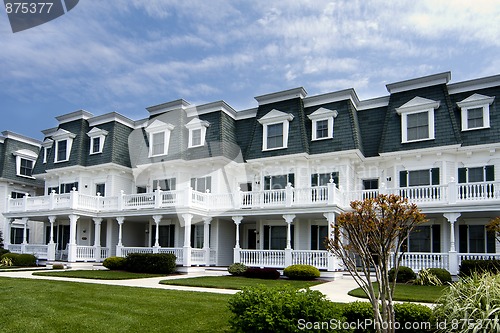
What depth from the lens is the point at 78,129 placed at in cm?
3244

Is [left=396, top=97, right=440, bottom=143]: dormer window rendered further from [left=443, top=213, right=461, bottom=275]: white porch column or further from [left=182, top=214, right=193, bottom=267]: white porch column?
[left=182, top=214, right=193, bottom=267]: white porch column

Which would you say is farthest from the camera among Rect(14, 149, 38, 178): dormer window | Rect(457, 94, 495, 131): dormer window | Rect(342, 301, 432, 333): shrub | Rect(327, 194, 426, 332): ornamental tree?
Rect(14, 149, 38, 178): dormer window

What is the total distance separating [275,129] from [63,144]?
16.3m

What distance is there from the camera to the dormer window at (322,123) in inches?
994

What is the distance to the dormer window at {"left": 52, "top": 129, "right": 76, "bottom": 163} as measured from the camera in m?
32.1

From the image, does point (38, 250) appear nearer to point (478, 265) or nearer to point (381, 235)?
point (478, 265)

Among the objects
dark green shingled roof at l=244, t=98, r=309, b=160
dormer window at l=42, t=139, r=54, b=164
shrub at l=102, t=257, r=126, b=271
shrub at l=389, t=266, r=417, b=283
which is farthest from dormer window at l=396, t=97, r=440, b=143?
dormer window at l=42, t=139, r=54, b=164

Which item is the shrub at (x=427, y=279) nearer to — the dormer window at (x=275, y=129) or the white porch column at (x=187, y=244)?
the dormer window at (x=275, y=129)

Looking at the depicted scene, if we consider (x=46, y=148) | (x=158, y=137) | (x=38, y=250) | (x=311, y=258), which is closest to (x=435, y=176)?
(x=311, y=258)

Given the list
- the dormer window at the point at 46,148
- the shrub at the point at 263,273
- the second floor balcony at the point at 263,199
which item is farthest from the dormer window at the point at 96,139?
the shrub at the point at 263,273

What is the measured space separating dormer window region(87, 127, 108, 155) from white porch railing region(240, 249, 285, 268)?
13.7 metres

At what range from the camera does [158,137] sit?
95.9 ft

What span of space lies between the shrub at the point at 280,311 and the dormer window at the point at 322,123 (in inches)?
701

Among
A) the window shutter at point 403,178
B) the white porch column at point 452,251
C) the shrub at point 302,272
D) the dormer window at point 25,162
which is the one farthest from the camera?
the dormer window at point 25,162
